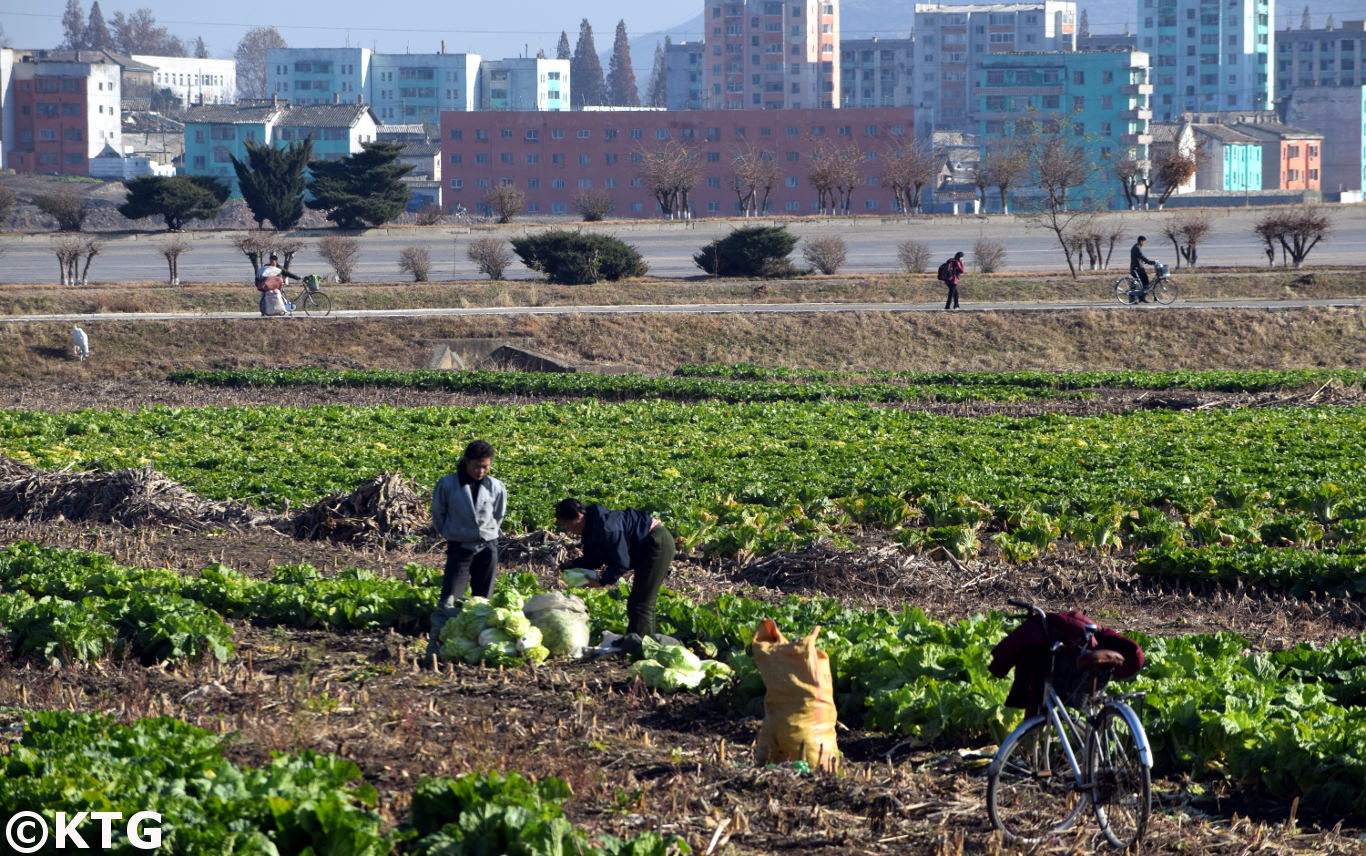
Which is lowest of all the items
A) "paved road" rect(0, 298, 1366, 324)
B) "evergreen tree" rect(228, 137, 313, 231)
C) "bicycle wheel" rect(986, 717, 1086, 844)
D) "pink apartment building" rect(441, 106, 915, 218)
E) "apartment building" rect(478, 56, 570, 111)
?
"bicycle wheel" rect(986, 717, 1086, 844)

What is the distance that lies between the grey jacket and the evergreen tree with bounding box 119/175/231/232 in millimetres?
54126

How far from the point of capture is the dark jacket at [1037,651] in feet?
22.4

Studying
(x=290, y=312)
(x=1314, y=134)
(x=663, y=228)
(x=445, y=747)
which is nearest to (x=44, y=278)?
(x=290, y=312)

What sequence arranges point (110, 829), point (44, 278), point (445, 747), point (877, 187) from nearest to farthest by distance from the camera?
point (110, 829) → point (445, 747) → point (44, 278) → point (877, 187)

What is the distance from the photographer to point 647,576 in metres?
10.0

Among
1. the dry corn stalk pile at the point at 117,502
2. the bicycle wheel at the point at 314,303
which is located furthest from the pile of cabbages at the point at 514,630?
the bicycle wheel at the point at 314,303

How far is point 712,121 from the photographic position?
115625 millimetres

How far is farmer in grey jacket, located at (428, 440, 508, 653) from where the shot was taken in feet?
34.0

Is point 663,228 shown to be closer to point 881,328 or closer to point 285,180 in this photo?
point 285,180

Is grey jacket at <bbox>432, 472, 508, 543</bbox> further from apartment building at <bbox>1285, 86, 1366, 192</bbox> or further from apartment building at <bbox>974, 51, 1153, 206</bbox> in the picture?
apartment building at <bbox>1285, 86, 1366, 192</bbox>

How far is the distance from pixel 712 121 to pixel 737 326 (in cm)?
7748

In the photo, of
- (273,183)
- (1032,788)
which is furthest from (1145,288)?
(273,183)

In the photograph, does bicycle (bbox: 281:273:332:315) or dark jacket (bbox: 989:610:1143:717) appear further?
bicycle (bbox: 281:273:332:315)

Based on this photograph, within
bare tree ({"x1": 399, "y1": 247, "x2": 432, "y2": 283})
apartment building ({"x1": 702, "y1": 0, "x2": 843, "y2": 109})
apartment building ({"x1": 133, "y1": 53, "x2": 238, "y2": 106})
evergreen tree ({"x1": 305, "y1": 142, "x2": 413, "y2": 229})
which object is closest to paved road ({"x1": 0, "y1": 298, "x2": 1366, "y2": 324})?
bare tree ({"x1": 399, "y1": 247, "x2": 432, "y2": 283})
